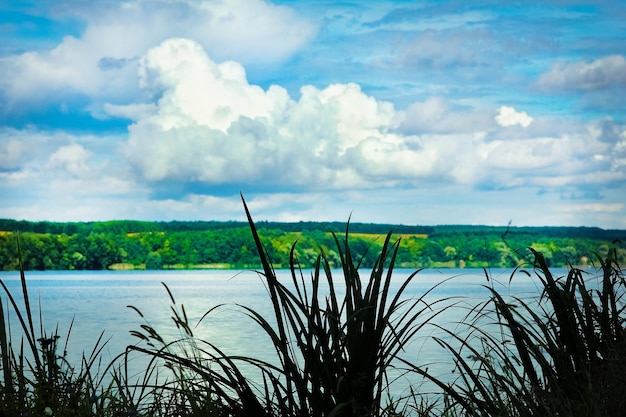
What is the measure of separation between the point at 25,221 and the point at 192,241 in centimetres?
1494

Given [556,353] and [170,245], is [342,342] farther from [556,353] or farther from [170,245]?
[170,245]

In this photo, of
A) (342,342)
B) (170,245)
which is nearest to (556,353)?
(342,342)

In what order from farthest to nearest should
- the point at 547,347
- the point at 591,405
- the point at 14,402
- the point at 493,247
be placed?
the point at 493,247
the point at 547,347
the point at 14,402
the point at 591,405

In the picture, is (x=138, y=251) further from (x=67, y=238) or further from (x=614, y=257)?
(x=614, y=257)

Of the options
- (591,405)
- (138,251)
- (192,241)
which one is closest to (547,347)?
(591,405)

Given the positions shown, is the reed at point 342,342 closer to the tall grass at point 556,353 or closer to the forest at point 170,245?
the tall grass at point 556,353

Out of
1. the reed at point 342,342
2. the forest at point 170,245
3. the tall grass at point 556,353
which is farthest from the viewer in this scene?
the forest at point 170,245

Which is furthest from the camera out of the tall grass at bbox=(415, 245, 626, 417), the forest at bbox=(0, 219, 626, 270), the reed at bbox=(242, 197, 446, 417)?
the forest at bbox=(0, 219, 626, 270)

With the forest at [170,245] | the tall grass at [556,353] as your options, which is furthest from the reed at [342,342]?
the forest at [170,245]

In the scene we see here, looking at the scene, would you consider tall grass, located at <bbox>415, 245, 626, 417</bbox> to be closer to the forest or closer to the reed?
the reed

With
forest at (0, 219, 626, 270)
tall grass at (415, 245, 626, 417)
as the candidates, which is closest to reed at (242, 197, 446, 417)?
tall grass at (415, 245, 626, 417)

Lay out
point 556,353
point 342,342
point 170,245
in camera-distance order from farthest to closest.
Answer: point 170,245 → point 556,353 → point 342,342

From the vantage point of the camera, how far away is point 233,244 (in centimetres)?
7012

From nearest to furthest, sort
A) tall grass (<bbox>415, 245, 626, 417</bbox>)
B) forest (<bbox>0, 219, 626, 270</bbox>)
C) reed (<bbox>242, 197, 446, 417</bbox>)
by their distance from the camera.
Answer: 1. reed (<bbox>242, 197, 446, 417</bbox>)
2. tall grass (<bbox>415, 245, 626, 417</bbox>)
3. forest (<bbox>0, 219, 626, 270</bbox>)
